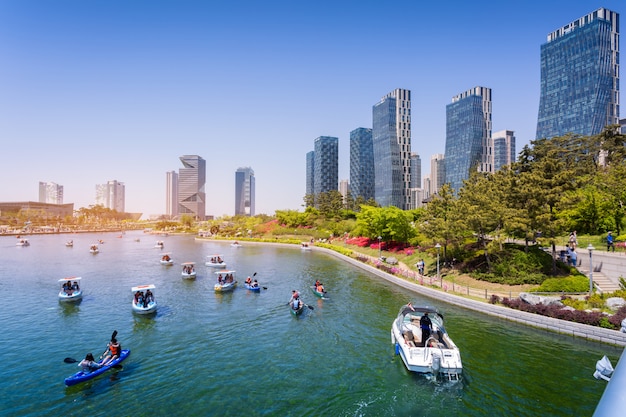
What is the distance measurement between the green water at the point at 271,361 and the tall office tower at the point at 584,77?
413 feet

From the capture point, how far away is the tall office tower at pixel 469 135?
15812 cm

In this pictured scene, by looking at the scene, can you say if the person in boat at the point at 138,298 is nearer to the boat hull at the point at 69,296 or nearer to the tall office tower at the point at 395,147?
the boat hull at the point at 69,296

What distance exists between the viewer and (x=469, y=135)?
523 ft

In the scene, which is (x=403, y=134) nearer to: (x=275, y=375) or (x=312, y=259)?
(x=312, y=259)

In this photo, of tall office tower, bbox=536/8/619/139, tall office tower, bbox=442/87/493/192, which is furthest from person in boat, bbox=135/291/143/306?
tall office tower, bbox=442/87/493/192

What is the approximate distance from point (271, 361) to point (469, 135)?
535 ft

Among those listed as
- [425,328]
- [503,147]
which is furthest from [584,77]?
[425,328]

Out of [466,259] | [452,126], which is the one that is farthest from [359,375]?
[452,126]

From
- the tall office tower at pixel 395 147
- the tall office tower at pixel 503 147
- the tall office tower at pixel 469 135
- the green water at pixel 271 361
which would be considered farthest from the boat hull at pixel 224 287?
the tall office tower at pixel 503 147

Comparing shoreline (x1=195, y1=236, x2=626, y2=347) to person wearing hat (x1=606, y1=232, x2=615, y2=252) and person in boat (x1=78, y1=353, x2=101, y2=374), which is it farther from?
person in boat (x1=78, y1=353, x2=101, y2=374)

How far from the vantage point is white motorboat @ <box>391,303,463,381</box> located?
1800 centimetres

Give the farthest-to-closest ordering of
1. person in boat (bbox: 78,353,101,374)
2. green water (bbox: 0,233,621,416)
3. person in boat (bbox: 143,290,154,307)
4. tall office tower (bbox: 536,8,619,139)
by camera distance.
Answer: tall office tower (bbox: 536,8,619,139) < person in boat (bbox: 143,290,154,307) < person in boat (bbox: 78,353,101,374) < green water (bbox: 0,233,621,416)

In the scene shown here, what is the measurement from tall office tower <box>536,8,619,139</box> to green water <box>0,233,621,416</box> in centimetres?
12583

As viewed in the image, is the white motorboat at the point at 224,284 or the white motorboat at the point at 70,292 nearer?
the white motorboat at the point at 70,292
